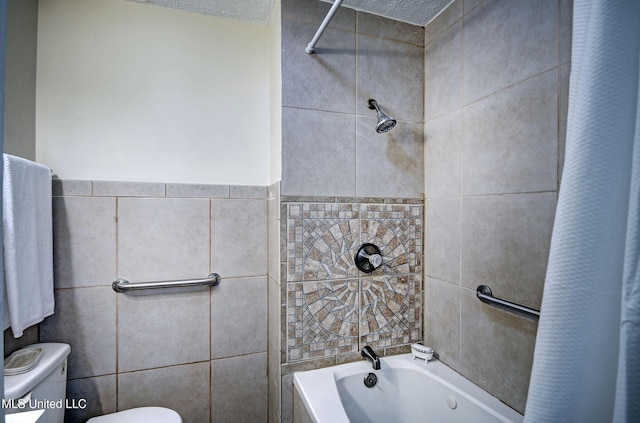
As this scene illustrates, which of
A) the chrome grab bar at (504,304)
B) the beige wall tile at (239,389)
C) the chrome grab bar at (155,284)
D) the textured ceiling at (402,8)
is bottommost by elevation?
the beige wall tile at (239,389)

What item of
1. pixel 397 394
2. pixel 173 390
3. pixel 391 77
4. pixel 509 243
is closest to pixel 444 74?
pixel 391 77

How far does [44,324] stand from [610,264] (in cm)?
189

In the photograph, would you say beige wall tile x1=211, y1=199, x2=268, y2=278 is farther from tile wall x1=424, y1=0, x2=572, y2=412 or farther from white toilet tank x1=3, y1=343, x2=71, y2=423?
tile wall x1=424, y1=0, x2=572, y2=412

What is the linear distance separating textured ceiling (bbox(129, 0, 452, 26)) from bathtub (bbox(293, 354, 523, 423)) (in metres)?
1.71

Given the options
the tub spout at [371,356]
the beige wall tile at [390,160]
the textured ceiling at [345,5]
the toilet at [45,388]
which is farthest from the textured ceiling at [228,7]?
the tub spout at [371,356]

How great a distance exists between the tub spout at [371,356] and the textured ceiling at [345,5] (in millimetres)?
1632

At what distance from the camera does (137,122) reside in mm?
1408

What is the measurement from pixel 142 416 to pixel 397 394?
1.12 meters

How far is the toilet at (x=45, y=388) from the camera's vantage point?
975mm

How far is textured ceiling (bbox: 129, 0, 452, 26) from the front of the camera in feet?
4.61

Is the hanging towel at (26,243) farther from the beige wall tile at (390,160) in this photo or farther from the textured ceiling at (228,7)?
the beige wall tile at (390,160)

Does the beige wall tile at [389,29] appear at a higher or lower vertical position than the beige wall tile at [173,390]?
higher

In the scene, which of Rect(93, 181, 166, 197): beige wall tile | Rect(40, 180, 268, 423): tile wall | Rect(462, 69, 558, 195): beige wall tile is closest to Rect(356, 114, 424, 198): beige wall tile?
Rect(462, 69, 558, 195): beige wall tile

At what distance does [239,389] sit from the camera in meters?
1.52
